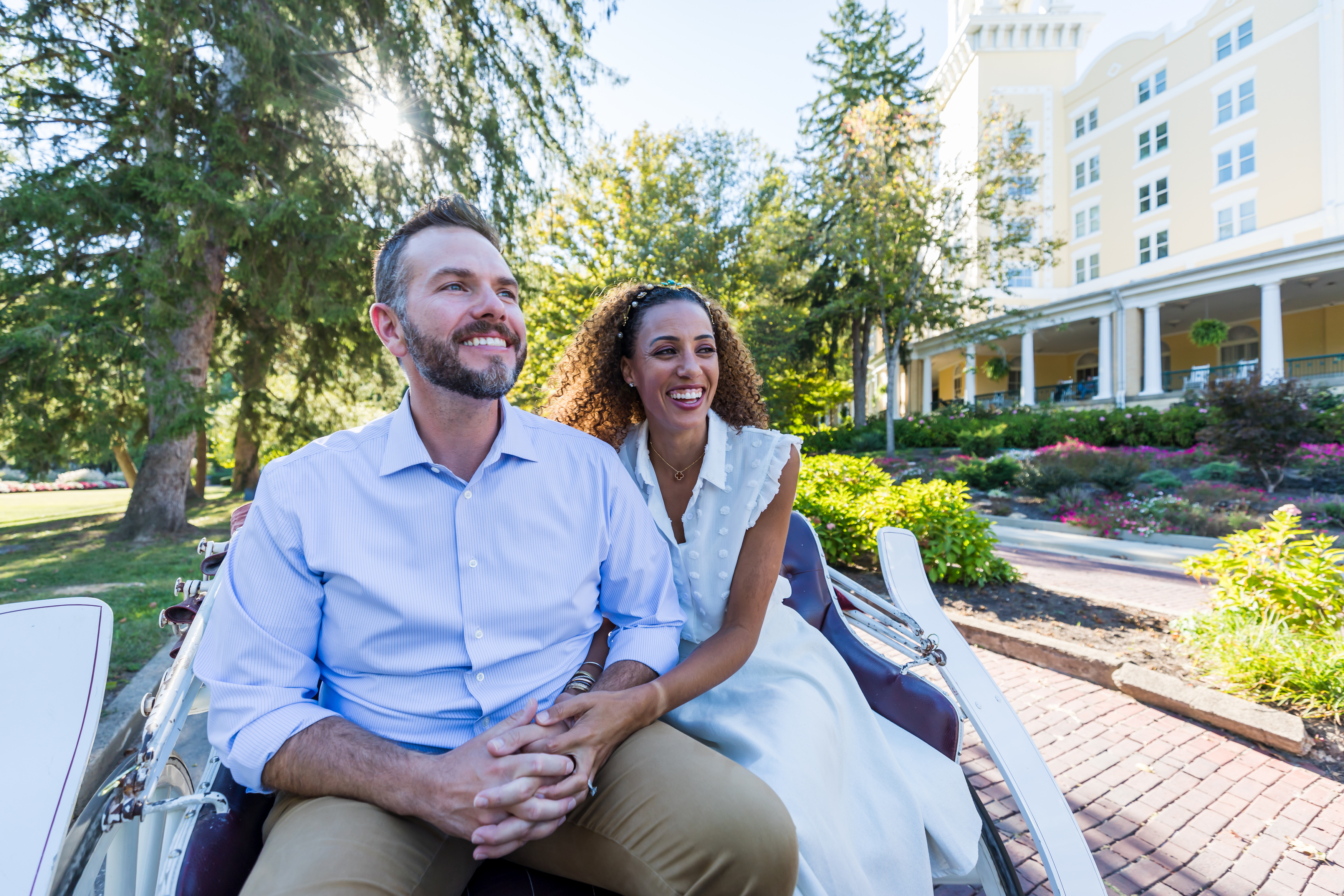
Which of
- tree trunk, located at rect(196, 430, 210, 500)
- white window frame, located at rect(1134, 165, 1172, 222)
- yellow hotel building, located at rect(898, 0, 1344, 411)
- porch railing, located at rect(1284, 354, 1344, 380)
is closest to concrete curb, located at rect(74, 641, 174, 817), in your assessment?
tree trunk, located at rect(196, 430, 210, 500)

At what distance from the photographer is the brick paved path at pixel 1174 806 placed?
2414 millimetres

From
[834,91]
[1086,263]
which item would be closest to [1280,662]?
[834,91]

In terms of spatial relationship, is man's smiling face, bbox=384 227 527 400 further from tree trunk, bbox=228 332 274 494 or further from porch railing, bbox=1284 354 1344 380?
porch railing, bbox=1284 354 1344 380

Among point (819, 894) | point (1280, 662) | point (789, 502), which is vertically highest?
point (789, 502)

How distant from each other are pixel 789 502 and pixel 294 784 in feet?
5.11

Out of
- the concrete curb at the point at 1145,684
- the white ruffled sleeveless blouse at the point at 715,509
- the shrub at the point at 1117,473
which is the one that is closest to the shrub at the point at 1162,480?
Answer: the shrub at the point at 1117,473

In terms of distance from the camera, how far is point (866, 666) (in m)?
2.20

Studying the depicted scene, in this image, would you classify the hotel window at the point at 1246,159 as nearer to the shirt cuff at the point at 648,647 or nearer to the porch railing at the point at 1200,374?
the porch railing at the point at 1200,374

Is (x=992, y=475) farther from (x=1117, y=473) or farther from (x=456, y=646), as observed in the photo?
(x=456, y=646)

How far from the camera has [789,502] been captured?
87.8 inches

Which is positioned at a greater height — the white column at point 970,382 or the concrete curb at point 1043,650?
the white column at point 970,382

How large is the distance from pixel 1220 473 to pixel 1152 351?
11.7 m

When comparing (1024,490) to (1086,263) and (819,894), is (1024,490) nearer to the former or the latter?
(819,894)

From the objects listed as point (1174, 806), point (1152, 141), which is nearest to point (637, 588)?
point (1174, 806)
